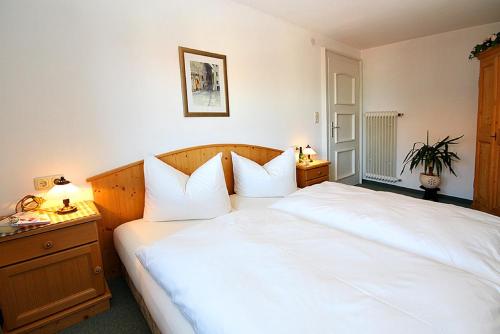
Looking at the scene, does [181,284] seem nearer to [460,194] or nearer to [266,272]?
[266,272]

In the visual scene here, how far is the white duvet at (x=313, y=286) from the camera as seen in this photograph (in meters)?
0.77

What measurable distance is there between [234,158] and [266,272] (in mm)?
1617

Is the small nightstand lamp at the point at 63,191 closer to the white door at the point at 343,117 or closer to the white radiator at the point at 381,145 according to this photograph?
the white door at the point at 343,117

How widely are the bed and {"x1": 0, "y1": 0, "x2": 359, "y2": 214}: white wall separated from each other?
37cm

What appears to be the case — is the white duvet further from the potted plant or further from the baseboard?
the baseboard

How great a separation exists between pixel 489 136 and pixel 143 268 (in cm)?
344

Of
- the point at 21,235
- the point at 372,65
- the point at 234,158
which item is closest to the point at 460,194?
the point at 372,65

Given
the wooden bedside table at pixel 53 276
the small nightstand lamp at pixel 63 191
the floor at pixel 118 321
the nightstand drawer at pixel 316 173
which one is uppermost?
the small nightstand lamp at pixel 63 191

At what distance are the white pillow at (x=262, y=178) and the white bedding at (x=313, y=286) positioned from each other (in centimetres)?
110

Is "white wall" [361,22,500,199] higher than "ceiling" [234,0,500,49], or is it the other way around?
"ceiling" [234,0,500,49]

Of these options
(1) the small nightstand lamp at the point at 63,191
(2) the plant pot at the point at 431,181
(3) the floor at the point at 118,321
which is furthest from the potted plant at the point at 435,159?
(1) the small nightstand lamp at the point at 63,191

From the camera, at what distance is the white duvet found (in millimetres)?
774

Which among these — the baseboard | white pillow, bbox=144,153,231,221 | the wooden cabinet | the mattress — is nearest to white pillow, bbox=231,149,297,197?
the mattress

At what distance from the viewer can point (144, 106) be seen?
6.82ft
